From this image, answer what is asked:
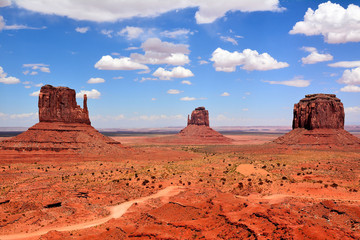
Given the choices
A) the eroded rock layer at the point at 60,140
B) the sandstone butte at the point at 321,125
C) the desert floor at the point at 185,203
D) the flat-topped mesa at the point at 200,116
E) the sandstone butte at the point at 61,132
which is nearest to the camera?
the desert floor at the point at 185,203

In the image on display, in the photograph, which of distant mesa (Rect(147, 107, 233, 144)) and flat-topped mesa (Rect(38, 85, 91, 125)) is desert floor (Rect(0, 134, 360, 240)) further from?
distant mesa (Rect(147, 107, 233, 144))

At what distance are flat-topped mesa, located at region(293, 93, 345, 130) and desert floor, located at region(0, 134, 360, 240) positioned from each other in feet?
172

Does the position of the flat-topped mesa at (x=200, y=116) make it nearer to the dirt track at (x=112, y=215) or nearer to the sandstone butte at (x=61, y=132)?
the sandstone butte at (x=61, y=132)

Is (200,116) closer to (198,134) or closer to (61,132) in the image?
(198,134)

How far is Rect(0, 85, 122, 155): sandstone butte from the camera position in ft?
227

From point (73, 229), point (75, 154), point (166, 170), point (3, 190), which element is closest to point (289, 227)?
point (73, 229)

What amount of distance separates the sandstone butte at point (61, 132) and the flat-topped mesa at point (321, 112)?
66.8 meters

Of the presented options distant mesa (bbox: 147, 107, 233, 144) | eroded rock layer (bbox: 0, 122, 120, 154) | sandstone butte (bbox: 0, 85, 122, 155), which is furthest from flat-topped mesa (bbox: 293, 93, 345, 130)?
eroded rock layer (bbox: 0, 122, 120, 154)

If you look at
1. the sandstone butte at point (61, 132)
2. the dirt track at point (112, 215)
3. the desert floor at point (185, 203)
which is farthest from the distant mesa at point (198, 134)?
the dirt track at point (112, 215)

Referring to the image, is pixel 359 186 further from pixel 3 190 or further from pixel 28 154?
pixel 28 154

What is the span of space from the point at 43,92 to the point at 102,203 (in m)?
56.4

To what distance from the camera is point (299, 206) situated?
71.8ft

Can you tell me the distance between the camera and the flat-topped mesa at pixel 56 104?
75.8m

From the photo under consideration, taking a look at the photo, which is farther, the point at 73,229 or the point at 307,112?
the point at 307,112
